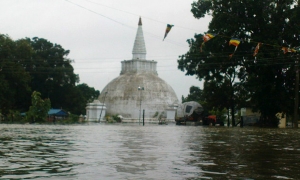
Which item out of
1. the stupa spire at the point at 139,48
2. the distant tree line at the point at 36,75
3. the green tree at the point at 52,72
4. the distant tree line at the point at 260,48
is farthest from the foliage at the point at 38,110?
the stupa spire at the point at 139,48

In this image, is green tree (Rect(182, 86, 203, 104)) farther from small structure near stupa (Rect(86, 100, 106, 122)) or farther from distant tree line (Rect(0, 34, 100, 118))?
small structure near stupa (Rect(86, 100, 106, 122))

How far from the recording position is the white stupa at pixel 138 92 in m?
104

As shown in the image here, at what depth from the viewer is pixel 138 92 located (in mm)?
105250

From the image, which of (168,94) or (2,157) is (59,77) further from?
(2,157)

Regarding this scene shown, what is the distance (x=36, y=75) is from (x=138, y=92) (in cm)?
3110

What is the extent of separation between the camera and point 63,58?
81.5 m

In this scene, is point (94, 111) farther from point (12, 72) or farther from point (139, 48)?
point (139, 48)

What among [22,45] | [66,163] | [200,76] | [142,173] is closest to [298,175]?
[142,173]

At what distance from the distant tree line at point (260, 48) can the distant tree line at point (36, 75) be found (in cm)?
3069

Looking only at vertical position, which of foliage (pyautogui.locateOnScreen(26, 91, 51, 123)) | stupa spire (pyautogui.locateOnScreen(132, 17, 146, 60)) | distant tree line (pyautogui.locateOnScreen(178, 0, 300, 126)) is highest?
stupa spire (pyautogui.locateOnScreen(132, 17, 146, 60))

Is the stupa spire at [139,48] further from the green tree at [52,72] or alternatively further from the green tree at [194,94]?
the green tree at [52,72]

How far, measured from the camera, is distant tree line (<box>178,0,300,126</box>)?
36938 millimetres

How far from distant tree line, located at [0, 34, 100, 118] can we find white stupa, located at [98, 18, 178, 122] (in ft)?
52.2

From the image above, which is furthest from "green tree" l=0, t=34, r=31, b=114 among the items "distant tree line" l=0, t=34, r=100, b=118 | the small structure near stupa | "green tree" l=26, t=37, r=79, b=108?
the small structure near stupa
